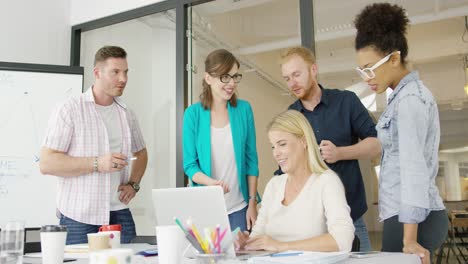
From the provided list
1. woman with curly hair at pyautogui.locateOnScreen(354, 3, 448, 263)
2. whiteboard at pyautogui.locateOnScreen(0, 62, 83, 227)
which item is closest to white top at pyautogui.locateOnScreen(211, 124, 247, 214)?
woman with curly hair at pyautogui.locateOnScreen(354, 3, 448, 263)

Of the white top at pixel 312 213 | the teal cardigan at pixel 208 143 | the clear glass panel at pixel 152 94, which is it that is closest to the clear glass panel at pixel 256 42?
the clear glass panel at pixel 152 94

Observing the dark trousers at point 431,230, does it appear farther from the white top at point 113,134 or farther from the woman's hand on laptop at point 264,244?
the white top at point 113,134

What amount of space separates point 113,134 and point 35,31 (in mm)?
1846

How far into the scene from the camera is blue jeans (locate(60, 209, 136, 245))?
2.27 metres

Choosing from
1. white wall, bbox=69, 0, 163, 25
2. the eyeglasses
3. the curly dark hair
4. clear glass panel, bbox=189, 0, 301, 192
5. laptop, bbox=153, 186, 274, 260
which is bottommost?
laptop, bbox=153, 186, 274, 260

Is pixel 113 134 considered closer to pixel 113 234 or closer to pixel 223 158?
pixel 223 158

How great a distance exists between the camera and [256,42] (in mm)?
4539

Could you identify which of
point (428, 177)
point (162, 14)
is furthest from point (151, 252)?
point (162, 14)

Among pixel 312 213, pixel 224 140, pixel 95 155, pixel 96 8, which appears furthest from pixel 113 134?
pixel 96 8

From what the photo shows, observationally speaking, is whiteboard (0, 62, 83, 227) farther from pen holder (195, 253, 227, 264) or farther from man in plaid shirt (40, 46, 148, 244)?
pen holder (195, 253, 227, 264)

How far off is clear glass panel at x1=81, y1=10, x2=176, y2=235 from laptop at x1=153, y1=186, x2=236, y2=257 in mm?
2069

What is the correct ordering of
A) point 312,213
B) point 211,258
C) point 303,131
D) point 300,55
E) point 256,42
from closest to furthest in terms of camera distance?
point 211,258, point 312,213, point 303,131, point 300,55, point 256,42

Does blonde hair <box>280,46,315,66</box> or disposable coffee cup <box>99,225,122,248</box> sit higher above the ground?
blonde hair <box>280,46,315,66</box>

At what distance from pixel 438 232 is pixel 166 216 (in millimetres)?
897
